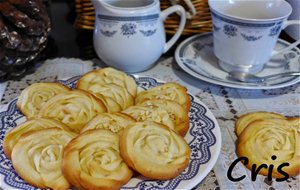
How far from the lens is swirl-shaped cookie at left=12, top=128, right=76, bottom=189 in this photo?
16.8 inches

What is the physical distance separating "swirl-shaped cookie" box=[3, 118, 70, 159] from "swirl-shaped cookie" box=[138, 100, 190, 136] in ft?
0.39

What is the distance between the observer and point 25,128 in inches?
19.0

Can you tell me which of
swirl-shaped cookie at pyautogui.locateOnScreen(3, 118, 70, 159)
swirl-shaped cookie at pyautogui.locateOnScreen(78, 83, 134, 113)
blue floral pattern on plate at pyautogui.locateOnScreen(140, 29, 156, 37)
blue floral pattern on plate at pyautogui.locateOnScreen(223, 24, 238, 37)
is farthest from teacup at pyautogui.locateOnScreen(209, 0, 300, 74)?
swirl-shaped cookie at pyautogui.locateOnScreen(3, 118, 70, 159)

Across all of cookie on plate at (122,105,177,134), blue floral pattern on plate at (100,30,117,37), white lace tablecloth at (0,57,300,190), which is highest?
blue floral pattern on plate at (100,30,117,37)

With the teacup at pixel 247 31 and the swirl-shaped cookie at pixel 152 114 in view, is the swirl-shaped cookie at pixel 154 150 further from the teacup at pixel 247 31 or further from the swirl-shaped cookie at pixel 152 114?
the teacup at pixel 247 31

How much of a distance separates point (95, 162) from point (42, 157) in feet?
0.20

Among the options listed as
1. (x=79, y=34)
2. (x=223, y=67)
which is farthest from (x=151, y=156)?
(x=79, y=34)

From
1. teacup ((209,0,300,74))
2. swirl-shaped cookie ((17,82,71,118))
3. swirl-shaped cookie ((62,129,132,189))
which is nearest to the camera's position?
swirl-shaped cookie ((62,129,132,189))

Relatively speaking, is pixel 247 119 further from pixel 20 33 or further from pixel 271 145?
pixel 20 33

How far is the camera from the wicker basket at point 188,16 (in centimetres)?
74

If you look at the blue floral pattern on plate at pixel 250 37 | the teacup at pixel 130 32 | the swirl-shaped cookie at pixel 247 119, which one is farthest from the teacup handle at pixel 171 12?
the swirl-shaped cookie at pixel 247 119

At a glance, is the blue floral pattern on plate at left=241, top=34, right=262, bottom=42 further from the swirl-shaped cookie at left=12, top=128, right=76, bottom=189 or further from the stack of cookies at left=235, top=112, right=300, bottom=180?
the swirl-shaped cookie at left=12, top=128, right=76, bottom=189

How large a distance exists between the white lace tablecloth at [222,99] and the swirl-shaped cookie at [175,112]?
7 cm

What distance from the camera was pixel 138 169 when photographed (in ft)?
1.42
